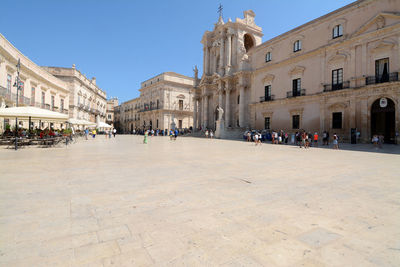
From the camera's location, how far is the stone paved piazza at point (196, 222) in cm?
184

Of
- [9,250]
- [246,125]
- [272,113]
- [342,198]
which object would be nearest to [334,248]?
[342,198]

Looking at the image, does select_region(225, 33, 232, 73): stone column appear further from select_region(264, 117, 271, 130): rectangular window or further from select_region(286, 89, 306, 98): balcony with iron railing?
select_region(286, 89, 306, 98): balcony with iron railing

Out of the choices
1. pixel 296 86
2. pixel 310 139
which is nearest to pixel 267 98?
pixel 296 86

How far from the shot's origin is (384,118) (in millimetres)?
17641

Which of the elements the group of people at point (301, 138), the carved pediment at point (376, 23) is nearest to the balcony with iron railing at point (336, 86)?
the carved pediment at point (376, 23)

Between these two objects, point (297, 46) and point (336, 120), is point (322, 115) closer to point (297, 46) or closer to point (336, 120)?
point (336, 120)

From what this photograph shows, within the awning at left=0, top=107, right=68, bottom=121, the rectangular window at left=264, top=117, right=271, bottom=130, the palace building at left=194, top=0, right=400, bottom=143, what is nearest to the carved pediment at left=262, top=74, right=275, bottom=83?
the palace building at left=194, top=0, right=400, bottom=143

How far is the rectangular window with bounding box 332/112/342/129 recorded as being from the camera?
61.6 feet

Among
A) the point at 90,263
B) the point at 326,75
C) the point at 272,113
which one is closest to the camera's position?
the point at 90,263

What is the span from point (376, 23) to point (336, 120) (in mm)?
8341

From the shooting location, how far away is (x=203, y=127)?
34.6 meters

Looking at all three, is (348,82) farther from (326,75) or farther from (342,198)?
(342,198)

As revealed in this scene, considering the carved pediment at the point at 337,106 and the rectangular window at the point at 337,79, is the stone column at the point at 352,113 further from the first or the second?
the rectangular window at the point at 337,79

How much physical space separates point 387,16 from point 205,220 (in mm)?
22347
